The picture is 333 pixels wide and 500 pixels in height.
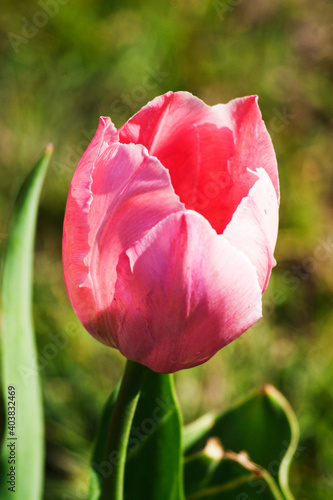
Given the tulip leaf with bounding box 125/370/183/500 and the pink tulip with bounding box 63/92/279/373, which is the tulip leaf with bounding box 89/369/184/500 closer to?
the tulip leaf with bounding box 125/370/183/500

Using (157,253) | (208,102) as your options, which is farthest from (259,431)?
(208,102)

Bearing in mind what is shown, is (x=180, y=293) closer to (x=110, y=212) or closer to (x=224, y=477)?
(x=110, y=212)

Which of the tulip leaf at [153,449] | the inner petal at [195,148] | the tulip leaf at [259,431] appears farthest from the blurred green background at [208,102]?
the inner petal at [195,148]

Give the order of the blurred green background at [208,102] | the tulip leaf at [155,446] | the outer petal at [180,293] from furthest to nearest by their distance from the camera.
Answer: the blurred green background at [208,102], the tulip leaf at [155,446], the outer petal at [180,293]

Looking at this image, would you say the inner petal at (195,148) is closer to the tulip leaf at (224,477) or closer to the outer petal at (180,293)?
the outer petal at (180,293)

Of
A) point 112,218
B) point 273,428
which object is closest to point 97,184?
point 112,218

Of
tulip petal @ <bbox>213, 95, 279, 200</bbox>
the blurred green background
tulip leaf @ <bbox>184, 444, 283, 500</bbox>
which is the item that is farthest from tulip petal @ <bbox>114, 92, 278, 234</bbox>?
the blurred green background

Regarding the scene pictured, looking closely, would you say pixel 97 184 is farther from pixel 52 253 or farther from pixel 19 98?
pixel 19 98
